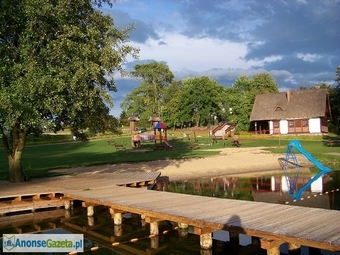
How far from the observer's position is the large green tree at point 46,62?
14.6 meters

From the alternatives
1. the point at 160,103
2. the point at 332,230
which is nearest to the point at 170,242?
the point at 332,230

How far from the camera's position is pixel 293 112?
57.6 metres

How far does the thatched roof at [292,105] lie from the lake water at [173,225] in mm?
37009

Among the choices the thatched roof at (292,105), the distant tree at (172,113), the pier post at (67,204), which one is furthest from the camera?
the distant tree at (172,113)

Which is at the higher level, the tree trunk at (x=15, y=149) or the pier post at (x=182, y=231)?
the tree trunk at (x=15, y=149)

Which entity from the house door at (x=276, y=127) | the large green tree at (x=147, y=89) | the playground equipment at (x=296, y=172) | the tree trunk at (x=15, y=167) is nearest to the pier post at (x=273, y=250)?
the playground equipment at (x=296, y=172)

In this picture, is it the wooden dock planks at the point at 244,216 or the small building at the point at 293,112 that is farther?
the small building at the point at 293,112

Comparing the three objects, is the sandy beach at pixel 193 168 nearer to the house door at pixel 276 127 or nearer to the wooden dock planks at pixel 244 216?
the wooden dock planks at pixel 244 216

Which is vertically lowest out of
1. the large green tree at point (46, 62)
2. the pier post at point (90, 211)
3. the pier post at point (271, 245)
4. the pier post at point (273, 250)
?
the pier post at point (90, 211)

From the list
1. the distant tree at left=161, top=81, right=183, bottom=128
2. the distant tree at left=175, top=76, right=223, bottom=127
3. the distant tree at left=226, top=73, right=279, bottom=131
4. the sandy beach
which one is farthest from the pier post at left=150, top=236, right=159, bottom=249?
the distant tree at left=161, top=81, right=183, bottom=128

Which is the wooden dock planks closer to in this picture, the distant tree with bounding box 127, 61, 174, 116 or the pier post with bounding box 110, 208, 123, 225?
the pier post with bounding box 110, 208, 123, 225

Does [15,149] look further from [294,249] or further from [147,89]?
[147,89]

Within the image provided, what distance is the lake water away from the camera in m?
9.97

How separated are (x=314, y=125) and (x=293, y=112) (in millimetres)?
3526
